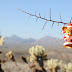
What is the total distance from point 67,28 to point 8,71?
25.2 meters

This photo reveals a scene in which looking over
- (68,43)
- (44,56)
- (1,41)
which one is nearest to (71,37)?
(68,43)

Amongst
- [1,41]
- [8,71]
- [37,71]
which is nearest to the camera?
[1,41]

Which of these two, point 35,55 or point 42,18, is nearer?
point 42,18

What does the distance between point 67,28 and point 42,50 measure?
17902mm

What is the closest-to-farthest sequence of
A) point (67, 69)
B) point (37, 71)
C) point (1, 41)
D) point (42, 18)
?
point (42, 18) → point (1, 41) → point (37, 71) → point (67, 69)

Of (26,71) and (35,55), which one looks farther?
(26,71)

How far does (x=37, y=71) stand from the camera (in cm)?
2059

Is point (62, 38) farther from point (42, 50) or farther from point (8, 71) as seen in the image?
point (8, 71)

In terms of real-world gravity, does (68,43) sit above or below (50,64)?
above

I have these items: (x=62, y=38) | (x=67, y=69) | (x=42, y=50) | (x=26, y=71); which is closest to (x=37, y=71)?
(x=42, y=50)

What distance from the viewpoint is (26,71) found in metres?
27.9

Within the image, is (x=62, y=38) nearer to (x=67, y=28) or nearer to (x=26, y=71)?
(x=67, y=28)

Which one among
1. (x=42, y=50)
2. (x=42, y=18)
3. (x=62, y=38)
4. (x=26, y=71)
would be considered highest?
(x=42, y=18)

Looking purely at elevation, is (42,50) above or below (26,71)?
above
